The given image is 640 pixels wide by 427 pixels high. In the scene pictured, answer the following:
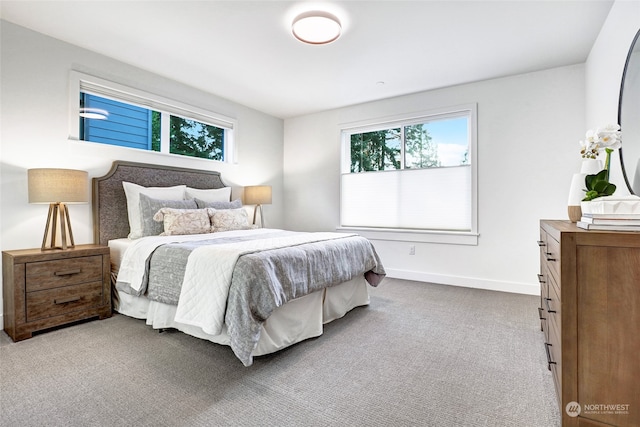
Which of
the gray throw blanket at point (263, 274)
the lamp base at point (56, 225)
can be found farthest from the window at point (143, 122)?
the gray throw blanket at point (263, 274)

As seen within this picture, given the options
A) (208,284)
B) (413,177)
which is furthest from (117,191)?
(413,177)

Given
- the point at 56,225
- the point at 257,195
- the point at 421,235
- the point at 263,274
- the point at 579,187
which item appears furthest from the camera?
the point at 257,195

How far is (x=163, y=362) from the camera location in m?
2.00

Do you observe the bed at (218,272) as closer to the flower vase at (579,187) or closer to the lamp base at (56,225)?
the lamp base at (56,225)

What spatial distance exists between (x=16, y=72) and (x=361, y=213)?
3945 mm

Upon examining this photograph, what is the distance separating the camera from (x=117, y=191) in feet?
10.6

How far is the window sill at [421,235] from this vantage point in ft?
12.6

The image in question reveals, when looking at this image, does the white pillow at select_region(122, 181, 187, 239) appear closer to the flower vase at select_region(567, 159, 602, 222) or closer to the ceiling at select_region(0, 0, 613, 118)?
the ceiling at select_region(0, 0, 613, 118)

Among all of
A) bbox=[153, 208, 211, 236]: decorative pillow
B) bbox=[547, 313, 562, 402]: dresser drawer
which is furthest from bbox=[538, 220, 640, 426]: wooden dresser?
bbox=[153, 208, 211, 236]: decorative pillow

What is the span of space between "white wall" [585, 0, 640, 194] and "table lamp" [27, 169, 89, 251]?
3928mm

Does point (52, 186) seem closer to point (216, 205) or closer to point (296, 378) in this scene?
point (216, 205)

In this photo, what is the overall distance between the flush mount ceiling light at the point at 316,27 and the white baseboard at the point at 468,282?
298 cm

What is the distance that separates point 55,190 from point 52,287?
762 mm

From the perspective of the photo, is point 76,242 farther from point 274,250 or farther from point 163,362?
point 274,250
